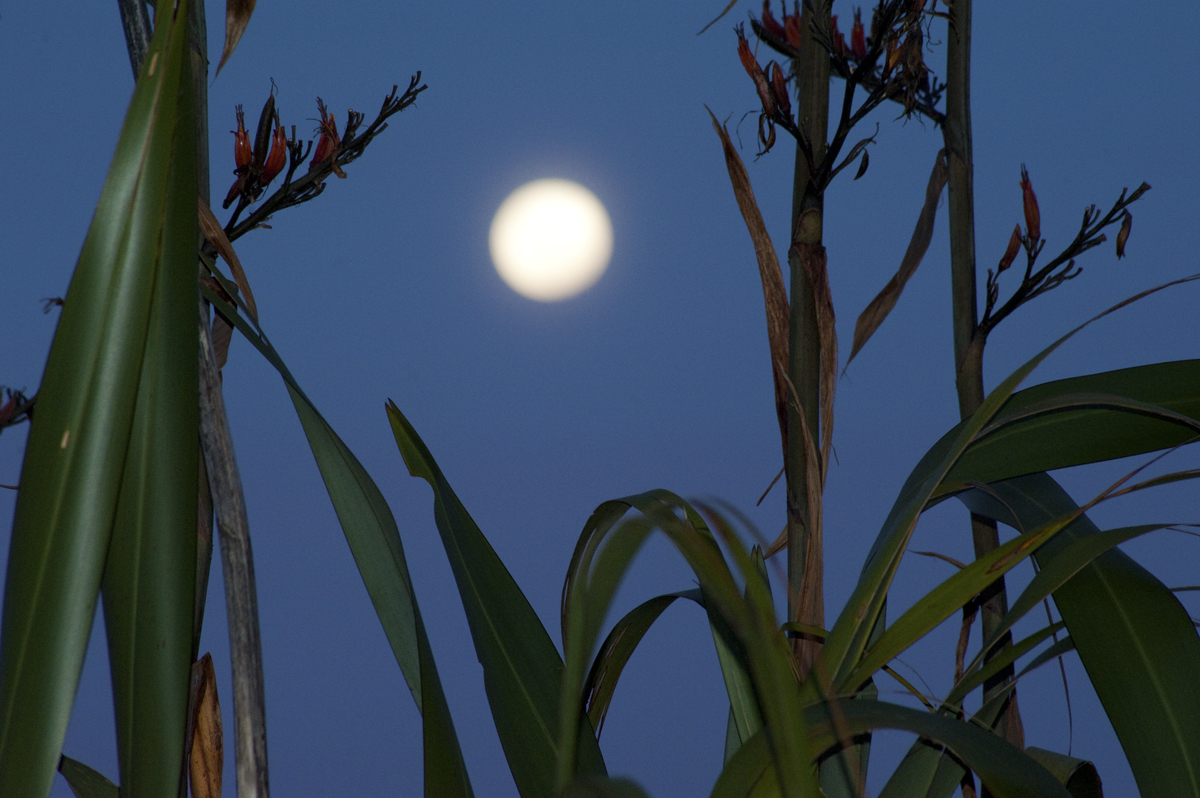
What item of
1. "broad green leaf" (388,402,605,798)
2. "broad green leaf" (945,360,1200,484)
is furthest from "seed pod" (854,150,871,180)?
"broad green leaf" (388,402,605,798)

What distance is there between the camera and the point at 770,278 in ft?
1.36

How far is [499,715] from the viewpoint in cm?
28

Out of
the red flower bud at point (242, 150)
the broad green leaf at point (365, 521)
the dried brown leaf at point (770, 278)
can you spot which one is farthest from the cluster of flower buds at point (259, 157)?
the dried brown leaf at point (770, 278)

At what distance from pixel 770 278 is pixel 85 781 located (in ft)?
1.25

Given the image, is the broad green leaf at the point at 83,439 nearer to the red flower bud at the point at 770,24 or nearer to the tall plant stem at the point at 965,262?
the tall plant stem at the point at 965,262

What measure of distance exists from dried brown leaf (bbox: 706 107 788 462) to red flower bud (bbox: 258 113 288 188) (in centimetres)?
24

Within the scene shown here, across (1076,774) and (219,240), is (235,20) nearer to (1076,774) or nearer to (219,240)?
(219,240)

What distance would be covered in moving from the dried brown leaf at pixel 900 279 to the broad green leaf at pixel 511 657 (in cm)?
23

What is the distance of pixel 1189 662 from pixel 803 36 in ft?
1.06

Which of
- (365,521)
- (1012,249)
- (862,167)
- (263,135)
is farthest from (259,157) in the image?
(1012,249)

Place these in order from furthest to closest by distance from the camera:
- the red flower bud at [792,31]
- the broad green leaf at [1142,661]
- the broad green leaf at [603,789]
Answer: the red flower bud at [792,31] → the broad green leaf at [1142,661] → the broad green leaf at [603,789]

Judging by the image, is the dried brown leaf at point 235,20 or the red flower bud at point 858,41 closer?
the dried brown leaf at point 235,20

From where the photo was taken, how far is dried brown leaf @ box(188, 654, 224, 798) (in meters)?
0.31

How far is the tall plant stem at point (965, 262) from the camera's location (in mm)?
424
